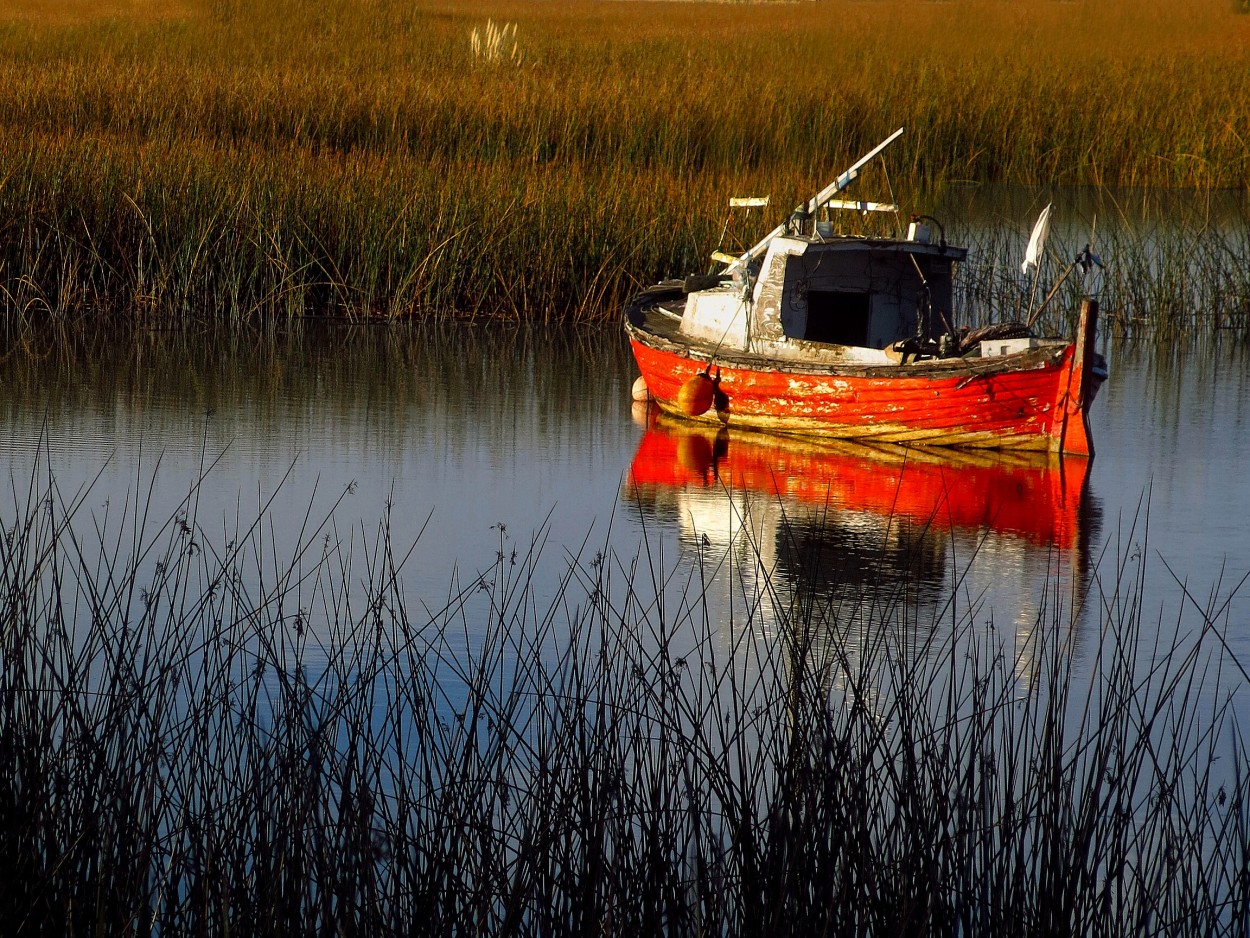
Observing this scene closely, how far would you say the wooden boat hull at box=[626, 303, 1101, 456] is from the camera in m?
8.42

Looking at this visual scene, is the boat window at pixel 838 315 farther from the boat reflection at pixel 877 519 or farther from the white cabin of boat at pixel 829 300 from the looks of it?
the boat reflection at pixel 877 519

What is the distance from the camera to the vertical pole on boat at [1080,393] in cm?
823

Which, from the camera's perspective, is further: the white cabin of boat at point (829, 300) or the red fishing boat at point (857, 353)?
the white cabin of boat at point (829, 300)

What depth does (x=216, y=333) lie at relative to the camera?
39.0ft

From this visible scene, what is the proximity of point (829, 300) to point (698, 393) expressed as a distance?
3.73 ft

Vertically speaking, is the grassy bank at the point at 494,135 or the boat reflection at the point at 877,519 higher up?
the grassy bank at the point at 494,135

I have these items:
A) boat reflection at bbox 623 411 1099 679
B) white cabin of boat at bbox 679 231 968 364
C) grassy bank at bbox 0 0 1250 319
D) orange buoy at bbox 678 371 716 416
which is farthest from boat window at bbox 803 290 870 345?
grassy bank at bbox 0 0 1250 319

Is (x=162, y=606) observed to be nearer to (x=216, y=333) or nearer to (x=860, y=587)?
(x=860, y=587)

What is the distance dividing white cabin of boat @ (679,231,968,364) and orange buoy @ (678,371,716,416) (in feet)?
0.78

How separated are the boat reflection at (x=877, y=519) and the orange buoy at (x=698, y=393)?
16 cm

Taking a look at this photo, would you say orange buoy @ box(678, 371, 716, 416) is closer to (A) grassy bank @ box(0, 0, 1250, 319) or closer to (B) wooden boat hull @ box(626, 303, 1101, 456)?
(B) wooden boat hull @ box(626, 303, 1101, 456)

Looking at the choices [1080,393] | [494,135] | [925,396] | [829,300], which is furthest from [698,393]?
[494,135]

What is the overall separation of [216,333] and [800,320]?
14.8ft

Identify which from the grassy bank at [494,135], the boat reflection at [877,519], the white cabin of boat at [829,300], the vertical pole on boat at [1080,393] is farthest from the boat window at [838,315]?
the grassy bank at [494,135]
